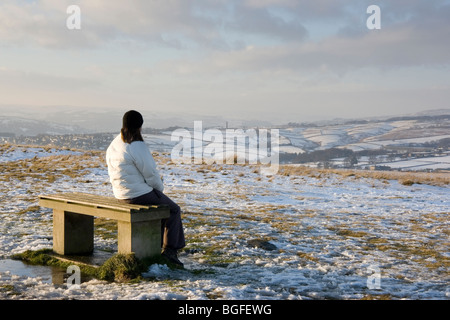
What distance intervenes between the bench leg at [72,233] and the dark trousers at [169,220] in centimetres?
124

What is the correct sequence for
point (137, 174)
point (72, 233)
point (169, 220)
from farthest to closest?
point (72, 233)
point (169, 220)
point (137, 174)

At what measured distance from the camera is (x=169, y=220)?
6430 mm

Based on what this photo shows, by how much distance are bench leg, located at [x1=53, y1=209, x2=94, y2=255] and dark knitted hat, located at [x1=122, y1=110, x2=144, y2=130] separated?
1.92 meters

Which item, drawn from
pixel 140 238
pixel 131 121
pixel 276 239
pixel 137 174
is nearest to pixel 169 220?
pixel 140 238

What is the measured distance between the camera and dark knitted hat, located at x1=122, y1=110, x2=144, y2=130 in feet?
20.0

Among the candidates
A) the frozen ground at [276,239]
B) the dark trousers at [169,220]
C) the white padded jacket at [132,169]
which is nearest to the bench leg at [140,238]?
the dark trousers at [169,220]

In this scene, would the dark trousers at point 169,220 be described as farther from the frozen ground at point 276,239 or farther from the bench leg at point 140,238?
the frozen ground at point 276,239

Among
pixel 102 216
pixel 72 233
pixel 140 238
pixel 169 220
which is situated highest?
pixel 102 216

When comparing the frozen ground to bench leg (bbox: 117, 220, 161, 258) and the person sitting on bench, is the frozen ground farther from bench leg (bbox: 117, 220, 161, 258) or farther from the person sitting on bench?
the person sitting on bench

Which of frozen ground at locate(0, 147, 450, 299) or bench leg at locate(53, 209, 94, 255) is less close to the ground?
bench leg at locate(53, 209, 94, 255)

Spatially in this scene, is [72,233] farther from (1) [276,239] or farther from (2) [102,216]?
(1) [276,239]

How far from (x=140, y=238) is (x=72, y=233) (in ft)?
5.04

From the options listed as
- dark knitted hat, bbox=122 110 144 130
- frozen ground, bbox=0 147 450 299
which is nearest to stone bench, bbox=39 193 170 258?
frozen ground, bbox=0 147 450 299
